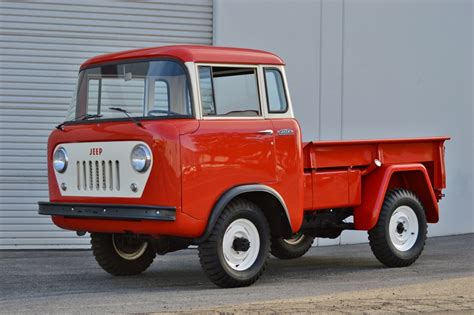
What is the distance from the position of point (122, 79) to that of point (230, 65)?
102 cm

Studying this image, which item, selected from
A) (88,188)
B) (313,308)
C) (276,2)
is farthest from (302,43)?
(313,308)

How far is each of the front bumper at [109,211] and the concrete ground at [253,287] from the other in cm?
67

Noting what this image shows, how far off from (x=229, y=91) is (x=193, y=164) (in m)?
0.92

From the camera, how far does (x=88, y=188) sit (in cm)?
887

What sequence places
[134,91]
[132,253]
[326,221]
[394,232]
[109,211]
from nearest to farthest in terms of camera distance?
[109,211]
[134,91]
[132,253]
[326,221]
[394,232]

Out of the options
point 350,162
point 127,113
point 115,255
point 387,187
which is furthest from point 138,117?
point 387,187

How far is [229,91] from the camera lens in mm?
8945

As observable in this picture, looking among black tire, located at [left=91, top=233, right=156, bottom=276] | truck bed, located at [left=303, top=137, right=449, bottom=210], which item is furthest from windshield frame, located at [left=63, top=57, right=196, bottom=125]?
truck bed, located at [left=303, top=137, right=449, bottom=210]

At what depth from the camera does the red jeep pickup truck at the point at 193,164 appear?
331 inches

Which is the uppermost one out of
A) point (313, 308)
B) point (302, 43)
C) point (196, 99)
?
point (302, 43)

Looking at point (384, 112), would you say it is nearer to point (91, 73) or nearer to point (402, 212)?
point (402, 212)

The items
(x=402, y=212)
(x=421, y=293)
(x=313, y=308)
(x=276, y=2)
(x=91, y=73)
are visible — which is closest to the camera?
(x=313, y=308)

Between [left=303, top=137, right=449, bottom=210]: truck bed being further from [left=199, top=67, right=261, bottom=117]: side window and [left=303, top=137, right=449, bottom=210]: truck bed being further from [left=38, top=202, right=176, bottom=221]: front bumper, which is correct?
[left=38, top=202, right=176, bottom=221]: front bumper

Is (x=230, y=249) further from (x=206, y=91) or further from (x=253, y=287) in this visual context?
(x=206, y=91)
